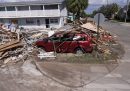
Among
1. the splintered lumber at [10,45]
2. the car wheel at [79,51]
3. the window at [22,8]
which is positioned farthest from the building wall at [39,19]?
the car wheel at [79,51]

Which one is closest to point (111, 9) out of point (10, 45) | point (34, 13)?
point (34, 13)

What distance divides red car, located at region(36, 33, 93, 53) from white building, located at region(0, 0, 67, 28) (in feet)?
74.8

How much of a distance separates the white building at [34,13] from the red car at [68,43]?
2281 centimetres

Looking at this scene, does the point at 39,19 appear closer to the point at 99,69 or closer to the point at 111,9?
A: the point at 99,69

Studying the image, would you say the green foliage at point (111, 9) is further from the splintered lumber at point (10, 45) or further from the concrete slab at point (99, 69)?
the concrete slab at point (99, 69)

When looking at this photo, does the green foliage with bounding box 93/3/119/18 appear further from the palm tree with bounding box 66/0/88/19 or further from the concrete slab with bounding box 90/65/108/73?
the concrete slab with bounding box 90/65/108/73

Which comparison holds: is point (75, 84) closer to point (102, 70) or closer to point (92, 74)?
point (92, 74)

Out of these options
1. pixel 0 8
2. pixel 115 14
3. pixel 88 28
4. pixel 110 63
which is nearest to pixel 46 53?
pixel 110 63

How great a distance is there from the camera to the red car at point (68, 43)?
19.3 m

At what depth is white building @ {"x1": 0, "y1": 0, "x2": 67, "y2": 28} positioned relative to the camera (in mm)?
42597

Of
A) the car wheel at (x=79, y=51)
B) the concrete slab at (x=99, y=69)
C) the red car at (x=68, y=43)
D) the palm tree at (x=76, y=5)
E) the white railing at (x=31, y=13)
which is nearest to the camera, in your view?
the concrete slab at (x=99, y=69)

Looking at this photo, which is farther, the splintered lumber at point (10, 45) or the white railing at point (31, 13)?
the white railing at point (31, 13)

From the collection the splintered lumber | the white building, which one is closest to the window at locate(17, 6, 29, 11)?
the white building

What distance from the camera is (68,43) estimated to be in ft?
63.9
